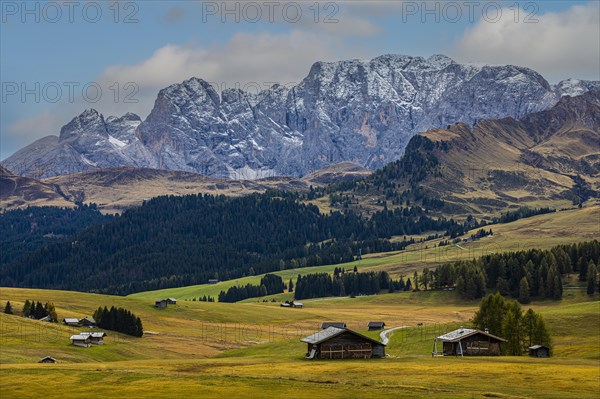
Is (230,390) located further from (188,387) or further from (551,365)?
(551,365)

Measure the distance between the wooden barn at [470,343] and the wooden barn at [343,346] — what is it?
11.0m

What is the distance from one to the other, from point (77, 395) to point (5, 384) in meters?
9.82

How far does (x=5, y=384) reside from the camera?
298 ft

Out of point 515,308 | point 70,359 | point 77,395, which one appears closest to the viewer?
point 77,395

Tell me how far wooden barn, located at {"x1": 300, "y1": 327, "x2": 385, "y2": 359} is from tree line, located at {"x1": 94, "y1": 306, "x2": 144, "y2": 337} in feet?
206

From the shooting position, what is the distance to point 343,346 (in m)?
134

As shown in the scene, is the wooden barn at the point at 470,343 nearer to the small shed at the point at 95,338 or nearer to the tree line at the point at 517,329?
the tree line at the point at 517,329

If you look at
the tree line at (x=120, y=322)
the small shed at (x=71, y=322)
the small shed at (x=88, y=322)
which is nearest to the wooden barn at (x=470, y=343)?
the tree line at (x=120, y=322)

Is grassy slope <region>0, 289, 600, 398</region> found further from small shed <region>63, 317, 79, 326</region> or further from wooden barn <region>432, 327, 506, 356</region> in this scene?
small shed <region>63, 317, 79, 326</region>

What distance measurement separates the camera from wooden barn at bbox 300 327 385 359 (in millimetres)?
132750

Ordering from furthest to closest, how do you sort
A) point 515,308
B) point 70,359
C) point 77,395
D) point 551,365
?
1. point 515,308
2. point 70,359
3. point 551,365
4. point 77,395

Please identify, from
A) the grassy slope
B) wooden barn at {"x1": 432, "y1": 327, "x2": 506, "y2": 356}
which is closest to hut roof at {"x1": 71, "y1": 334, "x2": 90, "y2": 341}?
the grassy slope

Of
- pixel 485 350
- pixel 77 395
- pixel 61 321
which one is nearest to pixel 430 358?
pixel 485 350

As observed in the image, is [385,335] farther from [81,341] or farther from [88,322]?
[88,322]
